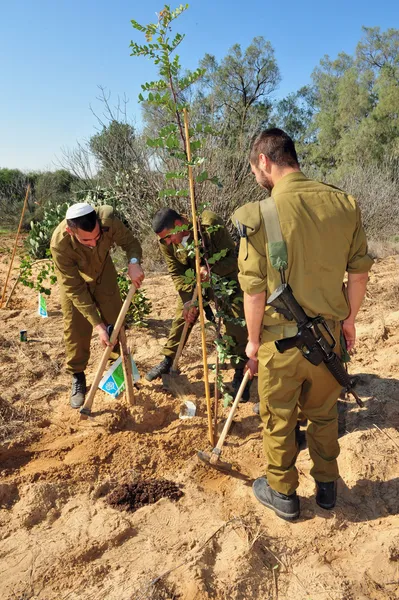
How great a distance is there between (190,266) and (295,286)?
1.86 meters

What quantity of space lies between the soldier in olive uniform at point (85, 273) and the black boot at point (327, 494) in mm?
1842

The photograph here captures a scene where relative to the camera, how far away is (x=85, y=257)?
3.65 m

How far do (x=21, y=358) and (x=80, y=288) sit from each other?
1.60 metres

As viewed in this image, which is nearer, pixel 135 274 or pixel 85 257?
pixel 135 274

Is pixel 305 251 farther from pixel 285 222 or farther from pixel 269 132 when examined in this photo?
pixel 269 132

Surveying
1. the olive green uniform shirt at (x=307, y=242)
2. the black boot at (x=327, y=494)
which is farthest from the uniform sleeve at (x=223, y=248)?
the black boot at (x=327, y=494)

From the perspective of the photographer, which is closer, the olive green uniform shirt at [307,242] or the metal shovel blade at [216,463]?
the olive green uniform shirt at [307,242]

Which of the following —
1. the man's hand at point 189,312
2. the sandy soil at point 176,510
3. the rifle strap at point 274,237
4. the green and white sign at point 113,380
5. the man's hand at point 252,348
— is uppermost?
the rifle strap at point 274,237

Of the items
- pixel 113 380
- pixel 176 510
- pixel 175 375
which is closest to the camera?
pixel 176 510

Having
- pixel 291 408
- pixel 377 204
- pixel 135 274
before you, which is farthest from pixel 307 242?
pixel 377 204

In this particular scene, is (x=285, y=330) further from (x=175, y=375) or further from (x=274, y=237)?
(x=175, y=375)

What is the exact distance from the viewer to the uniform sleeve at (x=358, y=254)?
2.20 metres

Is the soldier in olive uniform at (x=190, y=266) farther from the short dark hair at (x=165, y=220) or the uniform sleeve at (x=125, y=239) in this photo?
the uniform sleeve at (x=125, y=239)

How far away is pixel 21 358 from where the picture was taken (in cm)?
467
